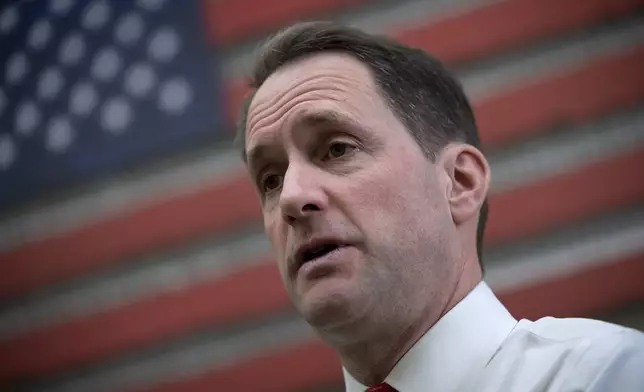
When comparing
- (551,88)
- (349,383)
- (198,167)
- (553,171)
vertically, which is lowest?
(349,383)

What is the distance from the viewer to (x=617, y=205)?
135cm

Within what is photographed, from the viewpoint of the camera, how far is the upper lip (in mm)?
978

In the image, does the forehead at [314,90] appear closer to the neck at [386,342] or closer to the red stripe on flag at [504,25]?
the neck at [386,342]

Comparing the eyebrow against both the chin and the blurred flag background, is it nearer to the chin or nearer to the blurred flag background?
the chin

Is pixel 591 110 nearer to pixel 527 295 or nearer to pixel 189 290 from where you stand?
pixel 527 295

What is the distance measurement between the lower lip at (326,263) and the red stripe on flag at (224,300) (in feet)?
1.90

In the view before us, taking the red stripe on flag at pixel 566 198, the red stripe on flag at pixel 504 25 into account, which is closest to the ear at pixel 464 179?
the red stripe on flag at pixel 566 198

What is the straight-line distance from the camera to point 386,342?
3.31 ft

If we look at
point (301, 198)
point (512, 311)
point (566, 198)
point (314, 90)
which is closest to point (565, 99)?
point (566, 198)

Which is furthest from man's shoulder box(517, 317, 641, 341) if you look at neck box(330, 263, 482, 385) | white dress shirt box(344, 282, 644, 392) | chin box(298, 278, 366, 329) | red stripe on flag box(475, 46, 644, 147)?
red stripe on flag box(475, 46, 644, 147)

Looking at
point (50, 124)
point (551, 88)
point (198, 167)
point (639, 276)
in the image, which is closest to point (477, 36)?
point (551, 88)

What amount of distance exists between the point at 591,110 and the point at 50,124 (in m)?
1.35

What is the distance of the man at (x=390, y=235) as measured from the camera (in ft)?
3.12

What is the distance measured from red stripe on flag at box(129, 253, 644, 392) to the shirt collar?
0.37 meters
